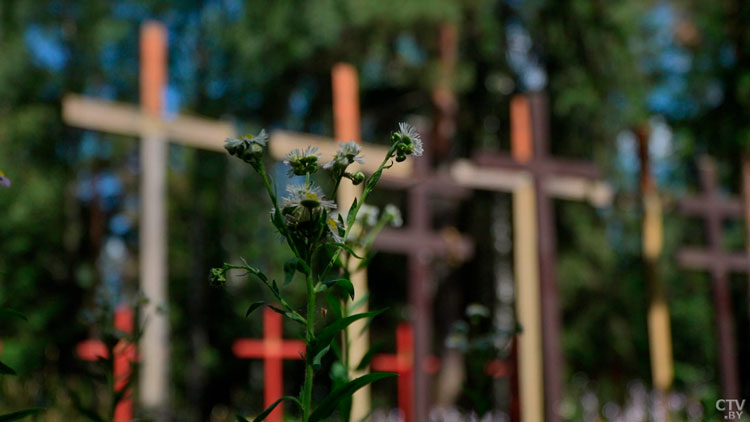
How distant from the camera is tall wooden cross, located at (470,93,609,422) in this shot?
424 cm

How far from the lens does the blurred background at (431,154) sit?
8.21m

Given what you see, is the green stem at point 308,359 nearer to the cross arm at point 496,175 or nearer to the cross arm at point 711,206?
the cross arm at point 496,175

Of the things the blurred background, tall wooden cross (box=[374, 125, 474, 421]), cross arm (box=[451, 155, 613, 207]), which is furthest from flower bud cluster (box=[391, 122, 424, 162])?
the blurred background

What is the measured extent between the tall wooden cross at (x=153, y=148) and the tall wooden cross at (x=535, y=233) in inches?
63.6

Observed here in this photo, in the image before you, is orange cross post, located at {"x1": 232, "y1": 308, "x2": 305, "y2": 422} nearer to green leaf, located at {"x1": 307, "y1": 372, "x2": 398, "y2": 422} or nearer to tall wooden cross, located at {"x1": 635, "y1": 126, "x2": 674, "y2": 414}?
tall wooden cross, located at {"x1": 635, "y1": 126, "x2": 674, "y2": 414}

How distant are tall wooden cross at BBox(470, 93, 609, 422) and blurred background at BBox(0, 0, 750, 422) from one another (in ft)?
1.96

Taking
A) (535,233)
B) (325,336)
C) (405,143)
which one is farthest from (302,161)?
(535,233)

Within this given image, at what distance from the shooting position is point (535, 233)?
451 centimetres

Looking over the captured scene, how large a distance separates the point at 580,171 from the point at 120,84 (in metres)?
10.4

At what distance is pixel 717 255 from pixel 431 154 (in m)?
2.09

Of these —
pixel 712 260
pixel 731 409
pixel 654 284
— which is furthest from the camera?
pixel 712 260

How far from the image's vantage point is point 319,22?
28.7ft

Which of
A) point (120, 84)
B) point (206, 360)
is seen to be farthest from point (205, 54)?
point (206, 360)

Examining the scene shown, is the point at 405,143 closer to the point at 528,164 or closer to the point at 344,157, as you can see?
the point at 344,157
